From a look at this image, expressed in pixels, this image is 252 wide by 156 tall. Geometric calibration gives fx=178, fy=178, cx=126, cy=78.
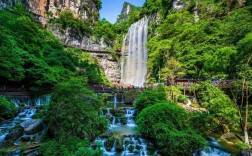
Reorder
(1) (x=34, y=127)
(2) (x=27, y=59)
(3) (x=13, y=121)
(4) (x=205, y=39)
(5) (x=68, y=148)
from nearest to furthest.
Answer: (5) (x=68, y=148) < (1) (x=34, y=127) < (3) (x=13, y=121) < (2) (x=27, y=59) < (4) (x=205, y=39)

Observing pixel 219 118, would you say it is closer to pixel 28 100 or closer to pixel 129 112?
pixel 129 112

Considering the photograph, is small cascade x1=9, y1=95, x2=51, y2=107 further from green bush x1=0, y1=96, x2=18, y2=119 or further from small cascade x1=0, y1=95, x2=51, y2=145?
green bush x1=0, y1=96, x2=18, y2=119

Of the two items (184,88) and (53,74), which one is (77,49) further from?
(184,88)

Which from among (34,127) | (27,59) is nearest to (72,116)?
(34,127)

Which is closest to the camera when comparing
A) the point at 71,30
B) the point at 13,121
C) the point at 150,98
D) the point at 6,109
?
the point at 13,121

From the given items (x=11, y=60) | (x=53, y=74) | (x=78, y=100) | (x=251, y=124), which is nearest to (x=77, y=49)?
(x=53, y=74)

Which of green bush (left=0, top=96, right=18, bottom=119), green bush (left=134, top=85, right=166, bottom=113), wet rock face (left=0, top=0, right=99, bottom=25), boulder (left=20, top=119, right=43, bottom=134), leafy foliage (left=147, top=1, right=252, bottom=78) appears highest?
wet rock face (left=0, top=0, right=99, bottom=25)

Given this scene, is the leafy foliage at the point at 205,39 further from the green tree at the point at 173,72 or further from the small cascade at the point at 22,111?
the small cascade at the point at 22,111

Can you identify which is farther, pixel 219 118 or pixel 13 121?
pixel 13 121

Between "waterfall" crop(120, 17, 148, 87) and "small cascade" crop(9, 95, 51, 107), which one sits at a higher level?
"waterfall" crop(120, 17, 148, 87)

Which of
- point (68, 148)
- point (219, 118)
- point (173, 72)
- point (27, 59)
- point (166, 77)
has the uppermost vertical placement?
point (27, 59)

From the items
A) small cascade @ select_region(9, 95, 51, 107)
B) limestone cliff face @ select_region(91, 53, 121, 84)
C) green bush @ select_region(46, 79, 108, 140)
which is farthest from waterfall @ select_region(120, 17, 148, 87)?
green bush @ select_region(46, 79, 108, 140)

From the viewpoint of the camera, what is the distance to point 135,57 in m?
36.8

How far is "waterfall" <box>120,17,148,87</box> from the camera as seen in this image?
35469mm
